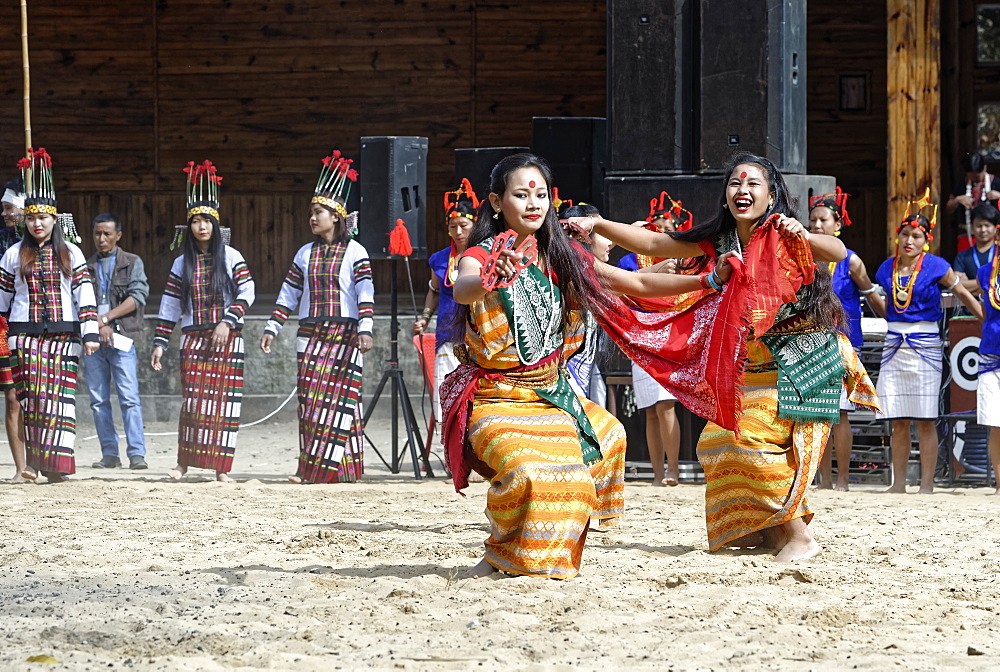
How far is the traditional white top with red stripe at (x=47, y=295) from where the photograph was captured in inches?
321

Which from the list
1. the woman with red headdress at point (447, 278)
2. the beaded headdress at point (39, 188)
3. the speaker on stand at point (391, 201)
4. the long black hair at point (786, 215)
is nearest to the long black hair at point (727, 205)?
the long black hair at point (786, 215)

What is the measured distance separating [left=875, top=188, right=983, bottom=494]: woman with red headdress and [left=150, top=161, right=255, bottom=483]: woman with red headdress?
3.93 m

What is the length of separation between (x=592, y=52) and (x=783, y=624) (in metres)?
10.5

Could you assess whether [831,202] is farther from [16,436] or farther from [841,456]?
[16,436]

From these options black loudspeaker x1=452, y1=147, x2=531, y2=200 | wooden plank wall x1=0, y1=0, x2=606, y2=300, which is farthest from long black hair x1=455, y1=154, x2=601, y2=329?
wooden plank wall x1=0, y1=0, x2=606, y2=300

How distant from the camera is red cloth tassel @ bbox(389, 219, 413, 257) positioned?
8.84 metres

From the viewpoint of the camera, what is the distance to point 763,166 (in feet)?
17.4

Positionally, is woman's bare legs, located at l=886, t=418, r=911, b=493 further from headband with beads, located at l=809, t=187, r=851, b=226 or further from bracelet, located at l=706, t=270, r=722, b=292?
bracelet, located at l=706, t=270, r=722, b=292

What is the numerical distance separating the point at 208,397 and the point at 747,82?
3877mm

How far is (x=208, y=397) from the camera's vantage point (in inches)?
341

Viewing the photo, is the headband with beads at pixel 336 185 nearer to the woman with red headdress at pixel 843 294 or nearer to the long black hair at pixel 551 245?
the woman with red headdress at pixel 843 294

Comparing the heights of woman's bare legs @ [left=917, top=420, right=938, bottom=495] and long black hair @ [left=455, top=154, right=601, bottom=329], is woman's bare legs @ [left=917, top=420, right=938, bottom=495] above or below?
below

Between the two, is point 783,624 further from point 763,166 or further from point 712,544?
point 763,166

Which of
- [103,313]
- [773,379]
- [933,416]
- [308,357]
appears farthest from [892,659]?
[103,313]
